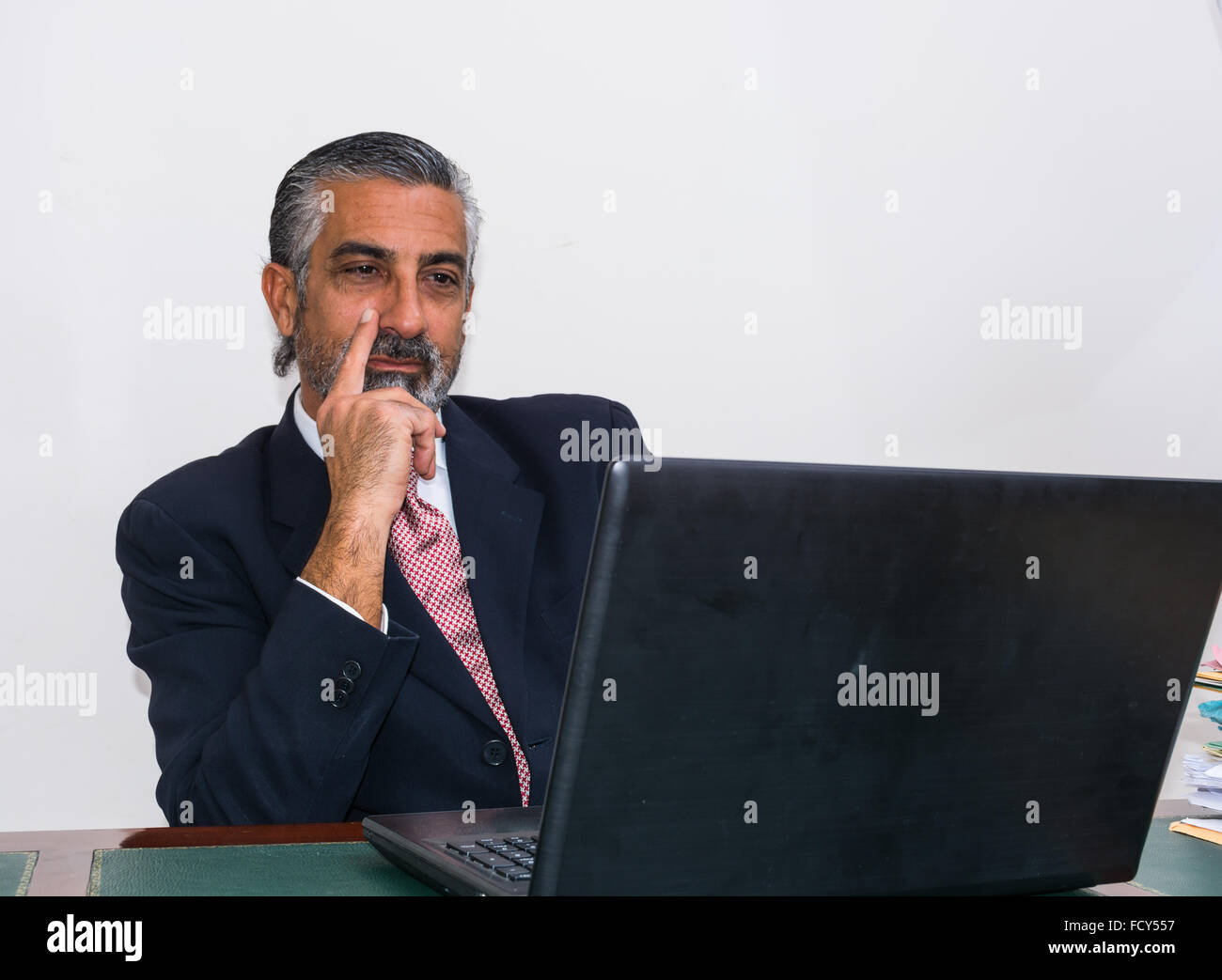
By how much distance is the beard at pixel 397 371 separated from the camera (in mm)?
1784

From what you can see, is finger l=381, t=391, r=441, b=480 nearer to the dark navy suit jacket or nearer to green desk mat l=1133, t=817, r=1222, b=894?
the dark navy suit jacket

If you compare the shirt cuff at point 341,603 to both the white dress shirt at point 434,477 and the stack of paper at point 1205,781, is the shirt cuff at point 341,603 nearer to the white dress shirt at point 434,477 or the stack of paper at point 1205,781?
the white dress shirt at point 434,477

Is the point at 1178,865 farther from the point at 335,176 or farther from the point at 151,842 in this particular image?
the point at 335,176

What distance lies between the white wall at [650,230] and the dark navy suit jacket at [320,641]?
606 millimetres

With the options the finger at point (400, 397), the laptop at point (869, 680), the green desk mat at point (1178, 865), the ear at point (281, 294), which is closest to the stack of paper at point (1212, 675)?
the green desk mat at point (1178, 865)

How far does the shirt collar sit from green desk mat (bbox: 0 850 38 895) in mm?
809

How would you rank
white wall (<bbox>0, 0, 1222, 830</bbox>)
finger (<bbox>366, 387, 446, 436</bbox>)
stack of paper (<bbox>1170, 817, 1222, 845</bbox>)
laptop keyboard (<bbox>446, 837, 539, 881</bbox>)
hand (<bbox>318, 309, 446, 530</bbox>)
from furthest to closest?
white wall (<bbox>0, 0, 1222, 830</bbox>)
finger (<bbox>366, 387, 446, 436</bbox>)
hand (<bbox>318, 309, 446, 530</bbox>)
stack of paper (<bbox>1170, 817, 1222, 845</bbox>)
laptop keyboard (<bbox>446, 837, 539, 881</bbox>)

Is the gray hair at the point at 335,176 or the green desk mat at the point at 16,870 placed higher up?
the gray hair at the point at 335,176

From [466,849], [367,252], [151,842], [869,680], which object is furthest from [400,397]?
[869,680]

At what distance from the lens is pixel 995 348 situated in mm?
2695

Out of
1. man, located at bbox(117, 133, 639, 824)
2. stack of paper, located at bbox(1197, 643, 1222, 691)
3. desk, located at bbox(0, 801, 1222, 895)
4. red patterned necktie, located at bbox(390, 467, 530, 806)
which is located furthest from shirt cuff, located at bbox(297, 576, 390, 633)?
stack of paper, located at bbox(1197, 643, 1222, 691)

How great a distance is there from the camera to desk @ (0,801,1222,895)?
0.93 meters
